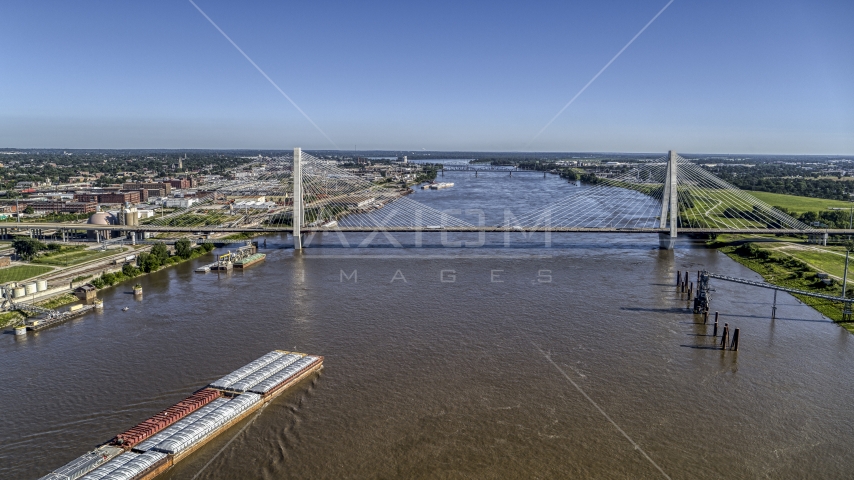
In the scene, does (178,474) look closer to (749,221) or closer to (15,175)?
(749,221)

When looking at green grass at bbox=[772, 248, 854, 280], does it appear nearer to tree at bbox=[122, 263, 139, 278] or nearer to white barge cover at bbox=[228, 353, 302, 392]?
white barge cover at bbox=[228, 353, 302, 392]

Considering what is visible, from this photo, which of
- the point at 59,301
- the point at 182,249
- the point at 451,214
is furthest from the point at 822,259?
the point at 59,301

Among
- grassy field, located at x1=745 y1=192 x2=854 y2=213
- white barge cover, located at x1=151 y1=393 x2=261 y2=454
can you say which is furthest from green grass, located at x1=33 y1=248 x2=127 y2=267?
grassy field, located at x1=745 y1=192 x2=854 y2=213

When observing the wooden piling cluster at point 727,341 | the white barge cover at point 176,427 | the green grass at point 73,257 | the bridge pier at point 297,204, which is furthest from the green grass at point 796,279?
the green grass at point 73,257

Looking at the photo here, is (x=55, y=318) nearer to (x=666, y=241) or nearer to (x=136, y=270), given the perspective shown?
(x=136, y=270)

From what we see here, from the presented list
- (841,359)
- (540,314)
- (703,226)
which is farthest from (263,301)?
(703,226)

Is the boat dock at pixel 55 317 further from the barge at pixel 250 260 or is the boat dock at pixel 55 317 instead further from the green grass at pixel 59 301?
the barge at pixel 250 260

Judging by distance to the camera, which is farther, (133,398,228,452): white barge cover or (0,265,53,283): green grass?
(0,265,53,283): green grass
